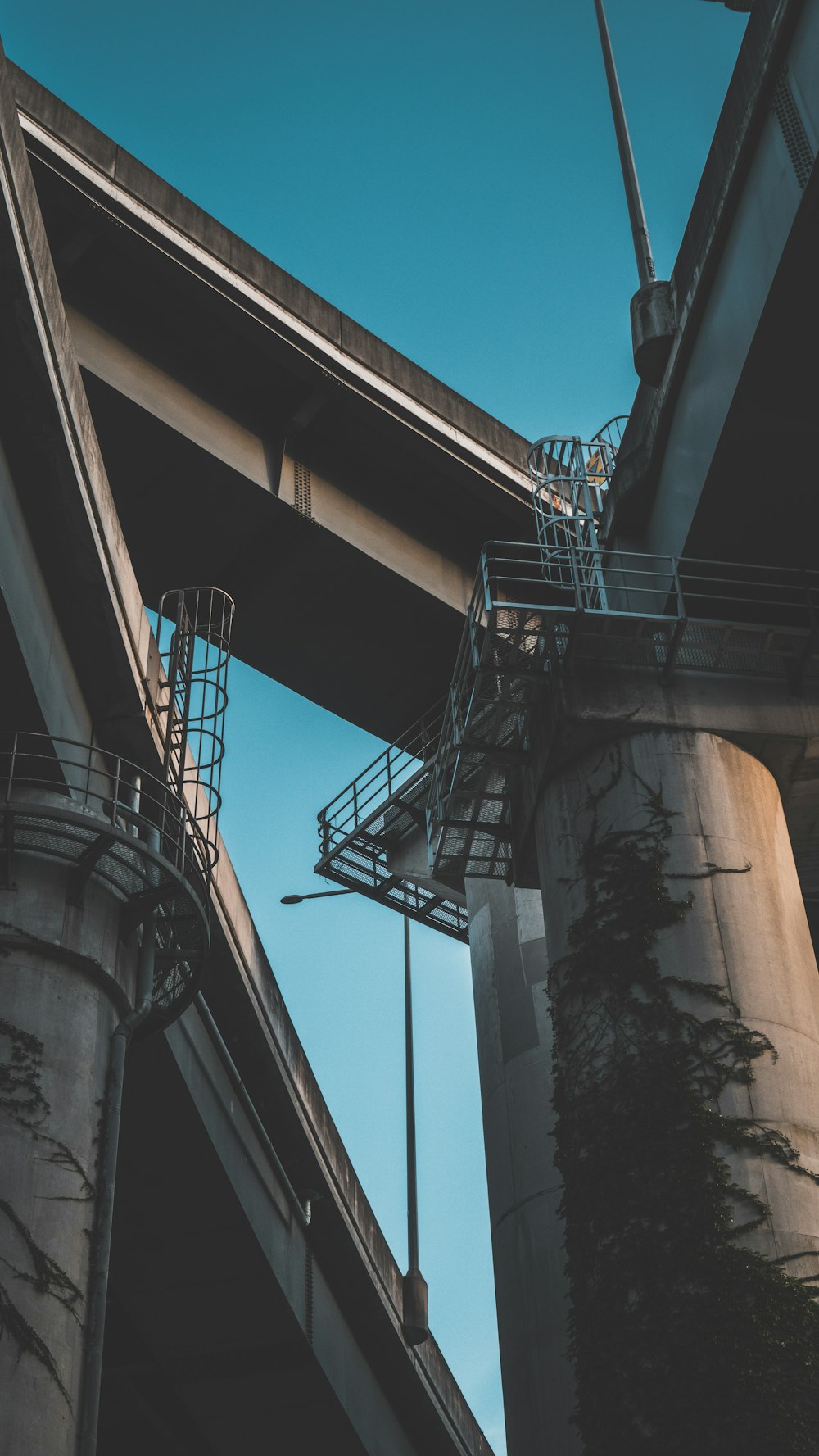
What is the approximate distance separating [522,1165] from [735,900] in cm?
801

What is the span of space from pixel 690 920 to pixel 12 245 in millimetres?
9127

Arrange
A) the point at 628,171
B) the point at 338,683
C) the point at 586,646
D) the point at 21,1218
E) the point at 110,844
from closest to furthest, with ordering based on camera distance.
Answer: the point at 21,1218
the point at 110,844
the point at 586,646
the point at 628,171
the point at 338,683

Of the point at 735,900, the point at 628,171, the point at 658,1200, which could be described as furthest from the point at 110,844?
the point at 628,171

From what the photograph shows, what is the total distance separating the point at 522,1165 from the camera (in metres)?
22.6

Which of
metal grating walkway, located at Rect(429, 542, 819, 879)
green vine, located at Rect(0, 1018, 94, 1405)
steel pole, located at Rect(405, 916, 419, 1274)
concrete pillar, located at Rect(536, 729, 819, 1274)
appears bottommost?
green vine, located at Rect(0, 1018, 94, 1405)

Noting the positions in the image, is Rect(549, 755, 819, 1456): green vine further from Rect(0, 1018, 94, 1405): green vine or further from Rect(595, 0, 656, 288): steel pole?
Rect(595, 0, 656, 288): steel pole

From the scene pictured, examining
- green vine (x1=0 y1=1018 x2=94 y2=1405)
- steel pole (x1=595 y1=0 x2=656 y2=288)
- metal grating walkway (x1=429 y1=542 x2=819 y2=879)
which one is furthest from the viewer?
steel pole (x1=595 y1=0 x2=656 y2=288)

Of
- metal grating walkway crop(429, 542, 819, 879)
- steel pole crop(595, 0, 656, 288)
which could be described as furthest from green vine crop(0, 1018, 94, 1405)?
steel pole crop(595, 0, 656, 288)

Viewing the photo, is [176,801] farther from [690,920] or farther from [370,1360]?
[370,1360]

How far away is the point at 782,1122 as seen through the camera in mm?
14750

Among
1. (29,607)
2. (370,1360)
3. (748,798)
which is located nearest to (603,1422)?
(748,798)

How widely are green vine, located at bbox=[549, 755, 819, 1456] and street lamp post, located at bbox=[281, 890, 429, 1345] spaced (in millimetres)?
12302

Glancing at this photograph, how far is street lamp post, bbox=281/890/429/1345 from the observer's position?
30516mm

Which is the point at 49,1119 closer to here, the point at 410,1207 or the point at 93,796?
the point at 93,796
